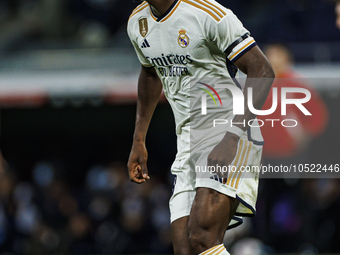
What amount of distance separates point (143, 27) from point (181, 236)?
4.56ft

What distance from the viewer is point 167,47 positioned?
3379 millimetres

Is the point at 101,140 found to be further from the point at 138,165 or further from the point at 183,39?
the point at 183,39

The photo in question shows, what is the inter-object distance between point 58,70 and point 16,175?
2264mm

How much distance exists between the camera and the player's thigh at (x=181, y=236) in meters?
3.28

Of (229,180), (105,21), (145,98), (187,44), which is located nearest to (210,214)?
(229,180)

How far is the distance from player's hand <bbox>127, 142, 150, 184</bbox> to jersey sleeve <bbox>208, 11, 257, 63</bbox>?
3.48 feet

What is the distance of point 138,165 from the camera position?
3.82 meters

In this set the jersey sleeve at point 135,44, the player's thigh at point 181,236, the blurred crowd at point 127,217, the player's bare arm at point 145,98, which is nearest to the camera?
the player's thigh at point 181,236

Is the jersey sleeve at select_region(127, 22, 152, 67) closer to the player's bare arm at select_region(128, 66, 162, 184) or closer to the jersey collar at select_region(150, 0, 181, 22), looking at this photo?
the player's bare arm at select_region(128, 66, 162, 184)

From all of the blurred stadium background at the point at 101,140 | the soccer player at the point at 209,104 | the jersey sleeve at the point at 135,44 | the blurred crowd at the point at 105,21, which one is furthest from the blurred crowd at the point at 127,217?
the soccer player at the point at 209,104

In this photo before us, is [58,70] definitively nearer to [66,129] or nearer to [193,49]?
[66,129]

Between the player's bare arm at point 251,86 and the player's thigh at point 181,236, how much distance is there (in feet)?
1.91

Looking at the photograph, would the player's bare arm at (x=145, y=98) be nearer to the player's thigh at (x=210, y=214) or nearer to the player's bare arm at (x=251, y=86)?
the player's thigh at (x=210, y=214)

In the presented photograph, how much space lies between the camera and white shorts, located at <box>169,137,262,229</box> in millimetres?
3166
